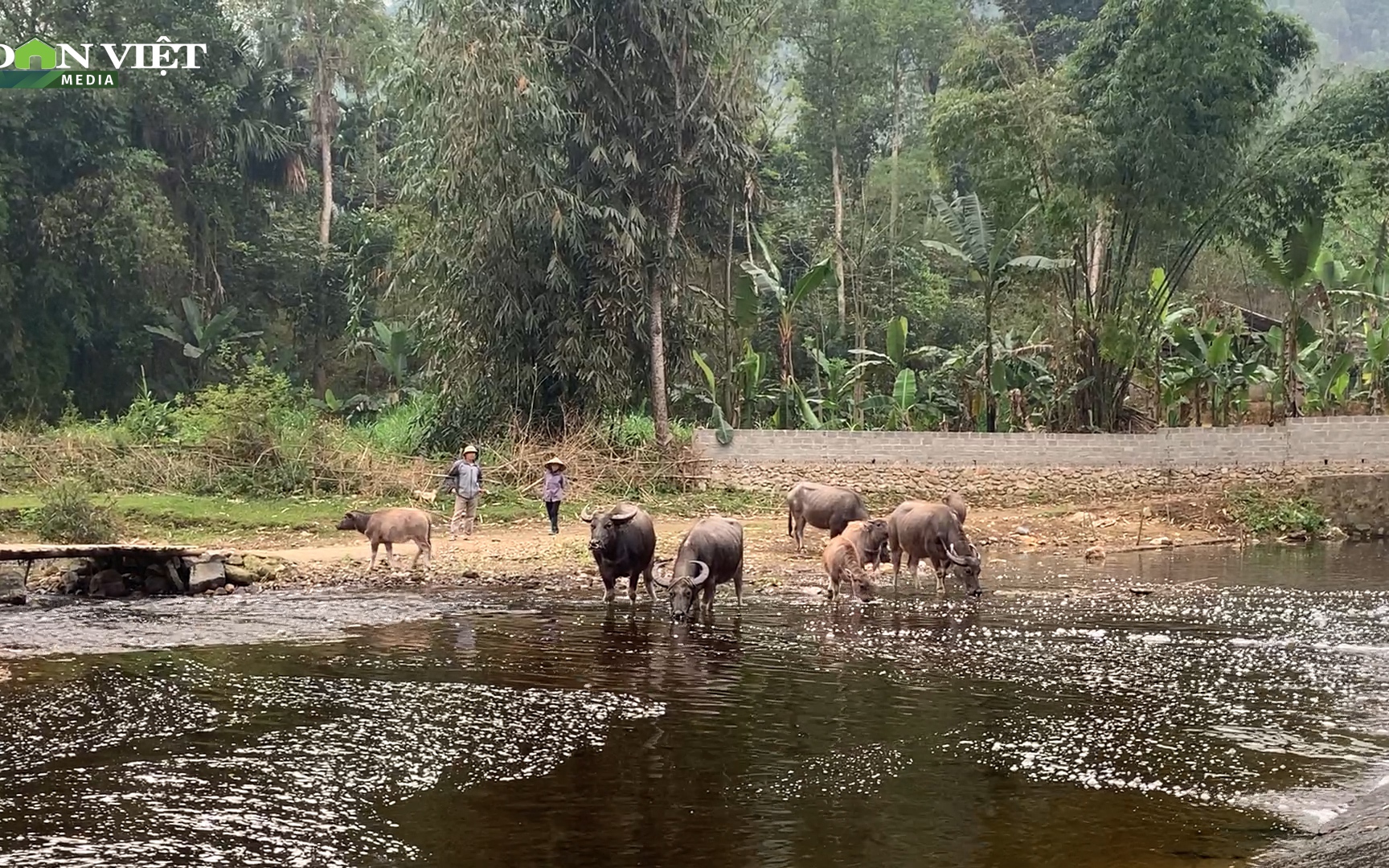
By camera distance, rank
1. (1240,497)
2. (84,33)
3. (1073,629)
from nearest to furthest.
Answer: (1073,629), (1240,497), (84,33)

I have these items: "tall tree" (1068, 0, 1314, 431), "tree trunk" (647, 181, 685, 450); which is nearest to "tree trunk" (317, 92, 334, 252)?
"tree trunk" (647, 181, 685, 450)

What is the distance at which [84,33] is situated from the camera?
29.5 metres

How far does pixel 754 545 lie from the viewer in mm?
18844

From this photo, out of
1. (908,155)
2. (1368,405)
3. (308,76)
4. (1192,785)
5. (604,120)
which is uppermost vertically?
(308,76)

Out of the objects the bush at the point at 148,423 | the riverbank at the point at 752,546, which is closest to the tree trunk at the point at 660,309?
the riverbank at the point at 752,546

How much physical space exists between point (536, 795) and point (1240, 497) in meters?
18.5

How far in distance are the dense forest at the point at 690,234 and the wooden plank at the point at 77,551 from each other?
28.1 ft

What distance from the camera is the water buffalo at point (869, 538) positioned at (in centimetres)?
1459

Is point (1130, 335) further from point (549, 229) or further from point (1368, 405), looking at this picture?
point (549, 229)

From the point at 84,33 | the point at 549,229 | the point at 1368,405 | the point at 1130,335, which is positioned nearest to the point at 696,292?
the point at 549,229

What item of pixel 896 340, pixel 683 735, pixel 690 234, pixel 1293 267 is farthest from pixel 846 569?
pixel 1293 267

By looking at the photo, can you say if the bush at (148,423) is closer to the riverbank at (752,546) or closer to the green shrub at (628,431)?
the riverbank at (752,546)

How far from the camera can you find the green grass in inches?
739

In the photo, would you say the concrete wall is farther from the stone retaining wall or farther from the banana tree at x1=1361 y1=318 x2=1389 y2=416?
the banana tree at x1=1361 y1=318 x2=1389 y2=416
